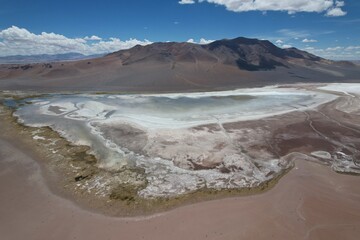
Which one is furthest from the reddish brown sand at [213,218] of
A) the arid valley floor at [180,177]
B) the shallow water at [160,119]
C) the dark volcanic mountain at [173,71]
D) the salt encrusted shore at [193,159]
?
the dark volcanic mountain at [173,71]

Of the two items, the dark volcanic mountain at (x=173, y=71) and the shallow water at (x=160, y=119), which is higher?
the dark volcanic mountain at (x=173, y=71)

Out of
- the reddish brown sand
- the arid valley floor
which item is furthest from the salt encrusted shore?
the reddish brown sand

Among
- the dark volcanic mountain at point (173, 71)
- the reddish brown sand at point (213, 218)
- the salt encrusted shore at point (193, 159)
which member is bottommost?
the reddish brown sand at point (213, 218)

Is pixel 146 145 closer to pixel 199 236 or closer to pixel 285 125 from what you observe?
→ pixel 199 236

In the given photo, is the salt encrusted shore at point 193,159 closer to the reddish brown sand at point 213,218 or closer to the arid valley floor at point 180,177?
the arid valley floor at point 180,177

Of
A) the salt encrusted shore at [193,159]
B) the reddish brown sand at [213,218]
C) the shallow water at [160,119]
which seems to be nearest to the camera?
the reddish brown sand at [213,218]

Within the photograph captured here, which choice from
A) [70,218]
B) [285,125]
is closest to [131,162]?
[70,218]

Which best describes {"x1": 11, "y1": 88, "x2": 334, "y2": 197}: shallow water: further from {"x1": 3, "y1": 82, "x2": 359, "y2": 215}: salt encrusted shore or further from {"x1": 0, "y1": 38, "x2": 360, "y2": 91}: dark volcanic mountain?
{"x1": 0, "y1": 38, "x2": 360, "y2": 91}: dark volcanic mountain
